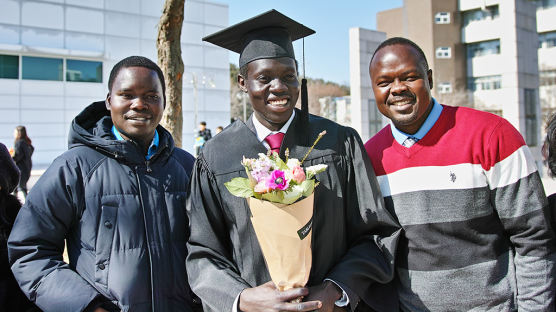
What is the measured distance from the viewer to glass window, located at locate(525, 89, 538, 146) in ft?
90.1

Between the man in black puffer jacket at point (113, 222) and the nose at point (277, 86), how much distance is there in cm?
66

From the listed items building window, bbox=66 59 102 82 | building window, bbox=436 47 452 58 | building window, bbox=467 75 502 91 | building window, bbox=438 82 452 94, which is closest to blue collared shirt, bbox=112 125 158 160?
building window, bbox=66 59 102 82

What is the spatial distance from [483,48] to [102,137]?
1693 inches

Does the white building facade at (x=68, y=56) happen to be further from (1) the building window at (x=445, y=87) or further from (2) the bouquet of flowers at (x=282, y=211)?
(1) the building window at (x=445, y=87)

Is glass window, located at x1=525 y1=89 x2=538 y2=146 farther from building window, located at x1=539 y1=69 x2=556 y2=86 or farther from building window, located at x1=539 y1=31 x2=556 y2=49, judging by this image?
building window, located at x1=539 y1=31 x2=556 y2=49

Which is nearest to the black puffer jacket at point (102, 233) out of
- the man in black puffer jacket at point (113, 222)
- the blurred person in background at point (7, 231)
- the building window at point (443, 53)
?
the man in black puffer jacket at point (113, 222)

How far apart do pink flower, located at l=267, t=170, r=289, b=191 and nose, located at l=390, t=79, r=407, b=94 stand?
3.19ft

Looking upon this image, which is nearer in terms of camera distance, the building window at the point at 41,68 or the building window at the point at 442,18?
the building window at the point at 41,68

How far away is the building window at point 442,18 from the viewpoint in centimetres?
4009

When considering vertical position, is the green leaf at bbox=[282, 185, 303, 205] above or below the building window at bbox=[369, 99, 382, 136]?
below

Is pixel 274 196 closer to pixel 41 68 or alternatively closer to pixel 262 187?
pixel 262 187

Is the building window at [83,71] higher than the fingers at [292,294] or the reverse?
higher

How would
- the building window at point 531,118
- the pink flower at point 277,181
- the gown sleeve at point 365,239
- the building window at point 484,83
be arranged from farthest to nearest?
the building window at point 484,83, the building window at point 531,118, the gown sleeve at point 365,239, the pink flower at point 277,181

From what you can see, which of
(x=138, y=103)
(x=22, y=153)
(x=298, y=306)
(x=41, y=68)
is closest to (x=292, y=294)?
(x=298, y=306)
